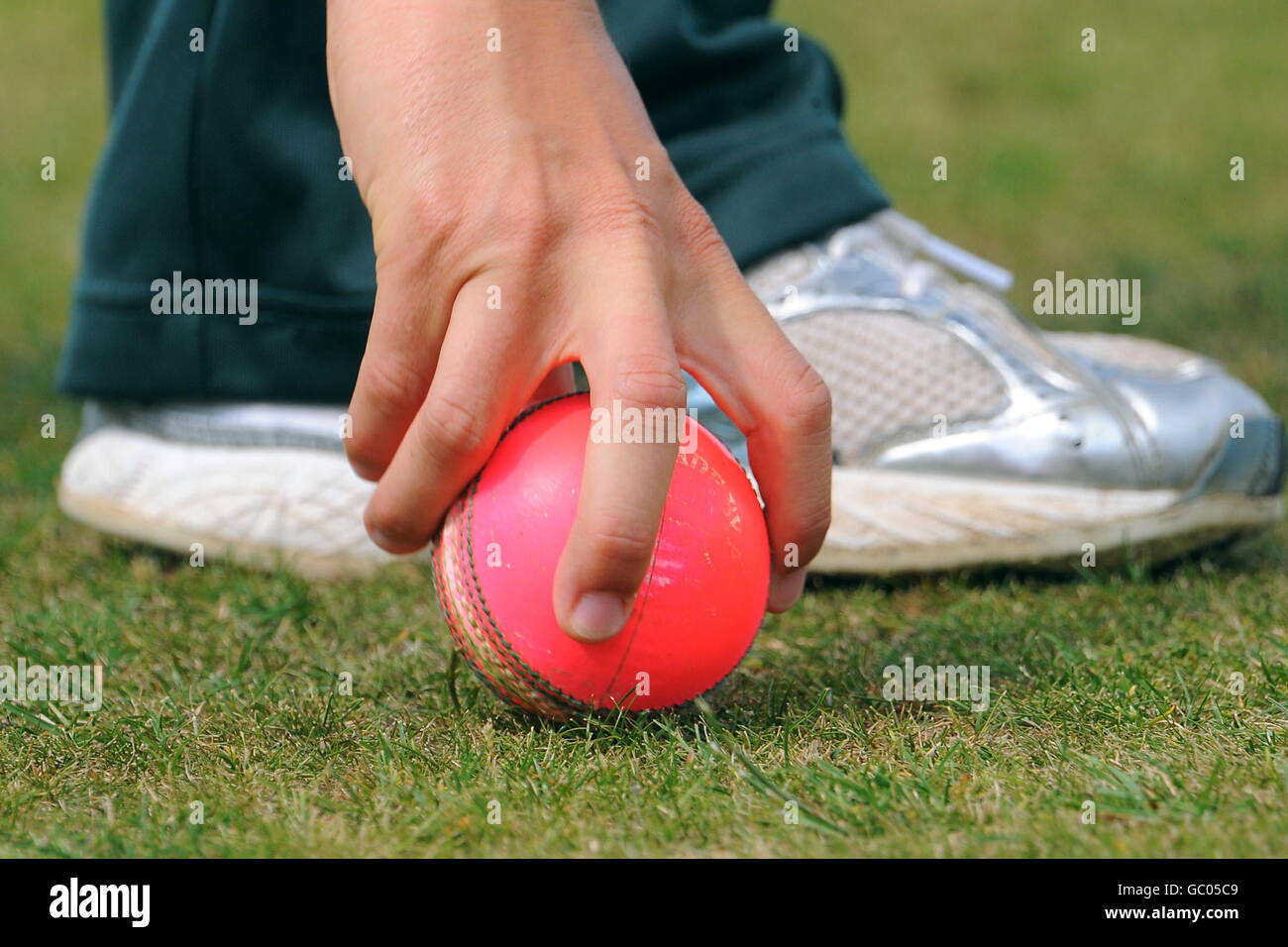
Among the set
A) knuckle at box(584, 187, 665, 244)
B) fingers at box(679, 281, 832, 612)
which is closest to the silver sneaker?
fingers at box(679, 281, 832, 612)

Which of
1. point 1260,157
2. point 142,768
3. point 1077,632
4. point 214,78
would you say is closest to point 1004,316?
point 1077,632

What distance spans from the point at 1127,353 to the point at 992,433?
1.32ft

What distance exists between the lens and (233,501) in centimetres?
258

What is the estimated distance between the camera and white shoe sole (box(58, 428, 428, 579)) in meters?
2.54

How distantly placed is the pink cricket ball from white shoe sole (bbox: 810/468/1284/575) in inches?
27.7

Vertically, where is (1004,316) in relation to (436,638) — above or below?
above

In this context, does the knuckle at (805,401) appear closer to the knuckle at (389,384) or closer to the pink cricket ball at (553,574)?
the pink cricket ball at (553,574)

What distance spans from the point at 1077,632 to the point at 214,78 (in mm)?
1835

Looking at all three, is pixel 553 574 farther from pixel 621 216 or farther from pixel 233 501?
pixel 233 501

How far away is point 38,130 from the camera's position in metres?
7.37

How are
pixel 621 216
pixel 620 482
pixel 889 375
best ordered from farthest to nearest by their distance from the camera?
pixel 889 375, pixel 621 216, pixel 620 482

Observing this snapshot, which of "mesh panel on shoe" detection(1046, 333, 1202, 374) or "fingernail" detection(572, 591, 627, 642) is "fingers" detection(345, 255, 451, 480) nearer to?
"fingernail" detection(572, 591, 627, 642)

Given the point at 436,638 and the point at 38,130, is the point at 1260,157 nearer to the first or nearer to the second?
the point at 436,638

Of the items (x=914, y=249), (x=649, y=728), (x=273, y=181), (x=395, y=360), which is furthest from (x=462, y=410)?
(x=914, y=249)
